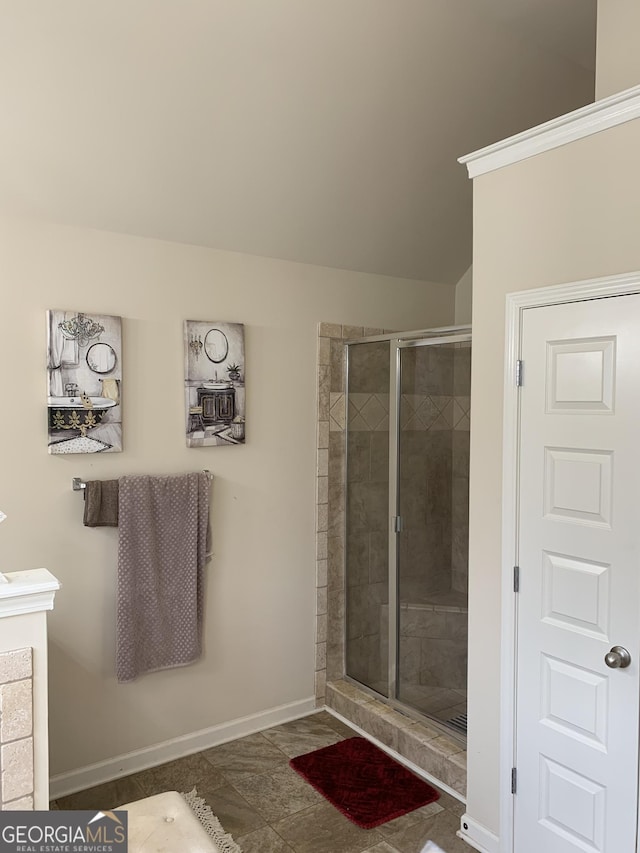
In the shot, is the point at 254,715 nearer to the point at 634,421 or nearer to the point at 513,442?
the point at 513,442

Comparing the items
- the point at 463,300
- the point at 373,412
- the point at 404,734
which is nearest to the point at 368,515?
the point at 373,412

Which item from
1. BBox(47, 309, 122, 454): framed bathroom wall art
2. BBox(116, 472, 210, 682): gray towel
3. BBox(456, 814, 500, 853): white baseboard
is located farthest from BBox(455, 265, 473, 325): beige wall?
BBox(456, 814, 500, 853): white baseboard

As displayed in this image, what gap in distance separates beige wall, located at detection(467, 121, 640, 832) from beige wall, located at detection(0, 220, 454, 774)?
1200 millimetres

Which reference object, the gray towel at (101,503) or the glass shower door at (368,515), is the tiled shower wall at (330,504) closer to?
the glass shower door at (368,515)

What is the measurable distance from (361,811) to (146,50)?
9.75ft

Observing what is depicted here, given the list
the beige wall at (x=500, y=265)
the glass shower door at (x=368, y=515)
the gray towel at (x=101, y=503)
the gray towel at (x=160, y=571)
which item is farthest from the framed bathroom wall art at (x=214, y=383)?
the beige wall at (x=500, y=265)

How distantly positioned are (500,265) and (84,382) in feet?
5.61

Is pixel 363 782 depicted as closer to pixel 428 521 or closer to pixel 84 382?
pixel 428 521

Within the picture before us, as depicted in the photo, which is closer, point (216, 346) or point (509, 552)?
point (509, 552)

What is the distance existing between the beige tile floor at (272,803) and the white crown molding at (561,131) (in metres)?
2.49

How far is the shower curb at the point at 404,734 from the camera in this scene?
9.21 feet

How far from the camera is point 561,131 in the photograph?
7.01 ft

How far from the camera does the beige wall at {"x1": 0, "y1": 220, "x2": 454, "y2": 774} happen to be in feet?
8.79

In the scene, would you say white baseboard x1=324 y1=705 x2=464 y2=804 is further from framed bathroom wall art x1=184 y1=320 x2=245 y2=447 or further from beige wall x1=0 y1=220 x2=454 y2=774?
framed bathroom wall art x1=184 y1=320 x2=245 y2=447
